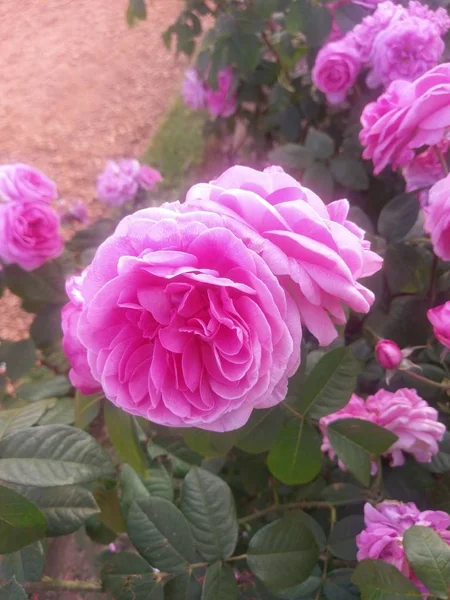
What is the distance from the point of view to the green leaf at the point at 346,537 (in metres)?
0.65

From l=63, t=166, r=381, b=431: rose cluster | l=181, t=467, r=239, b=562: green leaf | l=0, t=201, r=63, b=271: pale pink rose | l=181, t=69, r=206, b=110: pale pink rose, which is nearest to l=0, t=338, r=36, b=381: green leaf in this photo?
l=0, t=201, r=63, b=271: pale pink rose

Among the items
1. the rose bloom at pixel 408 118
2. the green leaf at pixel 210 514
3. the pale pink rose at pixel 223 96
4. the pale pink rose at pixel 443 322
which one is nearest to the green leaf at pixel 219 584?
the green leaf at pixel 210 514

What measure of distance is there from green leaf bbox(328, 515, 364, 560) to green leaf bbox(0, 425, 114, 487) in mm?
295

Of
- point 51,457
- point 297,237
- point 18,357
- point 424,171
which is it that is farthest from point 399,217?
point 18,357

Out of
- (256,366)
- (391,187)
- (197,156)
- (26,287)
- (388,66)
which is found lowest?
(197,156)

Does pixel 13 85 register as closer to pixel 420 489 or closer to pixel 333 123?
pixel 333 123

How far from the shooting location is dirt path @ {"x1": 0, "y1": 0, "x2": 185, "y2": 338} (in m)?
3.02

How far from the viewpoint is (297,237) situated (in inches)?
15.2

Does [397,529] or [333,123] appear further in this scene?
[333,123]

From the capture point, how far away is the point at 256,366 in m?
0.39

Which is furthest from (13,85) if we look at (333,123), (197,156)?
(333,123)

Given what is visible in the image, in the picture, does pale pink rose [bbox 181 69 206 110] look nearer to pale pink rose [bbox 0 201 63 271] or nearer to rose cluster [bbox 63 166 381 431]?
pale pink rose [bbox 0 201 63 271]

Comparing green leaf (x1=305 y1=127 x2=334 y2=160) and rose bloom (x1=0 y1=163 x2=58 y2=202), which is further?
green leaf (x1=305 y1=127 x2=334 y2=160)

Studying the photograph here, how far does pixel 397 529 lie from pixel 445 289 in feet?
1.34
